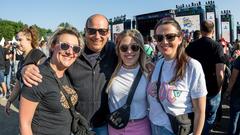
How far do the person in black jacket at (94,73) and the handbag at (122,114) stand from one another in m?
0.20

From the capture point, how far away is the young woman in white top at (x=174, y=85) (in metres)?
2.67

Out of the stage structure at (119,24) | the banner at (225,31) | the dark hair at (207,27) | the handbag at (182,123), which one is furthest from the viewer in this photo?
the stage structure at (119,24)

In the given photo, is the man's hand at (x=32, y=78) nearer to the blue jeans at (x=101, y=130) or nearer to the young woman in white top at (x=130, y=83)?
the young woman in white top at (x=130, y=83)

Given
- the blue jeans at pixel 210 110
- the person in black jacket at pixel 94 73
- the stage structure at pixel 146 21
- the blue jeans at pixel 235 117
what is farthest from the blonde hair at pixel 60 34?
the stage structure at pixel 146 21

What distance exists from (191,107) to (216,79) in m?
2.49

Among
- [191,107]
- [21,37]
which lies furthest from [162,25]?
[21,37]

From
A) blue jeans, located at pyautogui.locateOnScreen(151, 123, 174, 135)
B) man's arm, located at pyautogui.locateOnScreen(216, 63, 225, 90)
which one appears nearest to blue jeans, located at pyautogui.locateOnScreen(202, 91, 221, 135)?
man's arm, located at pyautogui.locateOnScreen(216, 63, 225, 90)

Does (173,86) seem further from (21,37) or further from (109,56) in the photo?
(21,37)

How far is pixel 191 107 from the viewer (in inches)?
108

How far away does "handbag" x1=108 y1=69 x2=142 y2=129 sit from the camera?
118 inches

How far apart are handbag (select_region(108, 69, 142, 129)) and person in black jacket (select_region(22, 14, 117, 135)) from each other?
20 cm

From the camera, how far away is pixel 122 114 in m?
3.01

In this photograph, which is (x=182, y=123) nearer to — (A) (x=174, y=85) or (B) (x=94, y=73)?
(A) (x=174, y=85)

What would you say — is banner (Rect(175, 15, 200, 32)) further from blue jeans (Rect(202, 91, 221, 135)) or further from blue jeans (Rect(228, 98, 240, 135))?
blue jeans (Rect(202, 91, 221, 135))
